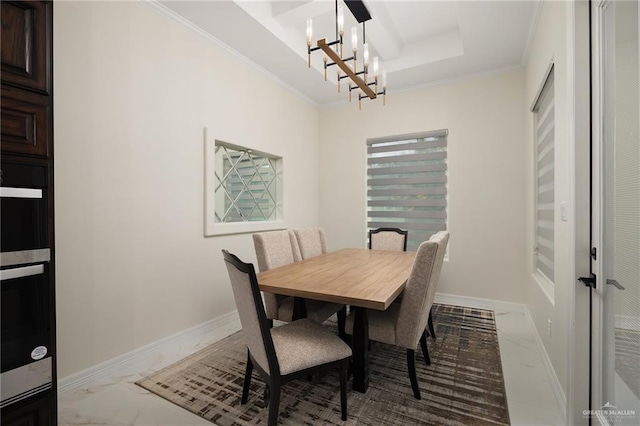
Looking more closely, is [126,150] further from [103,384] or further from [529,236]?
[529,236]

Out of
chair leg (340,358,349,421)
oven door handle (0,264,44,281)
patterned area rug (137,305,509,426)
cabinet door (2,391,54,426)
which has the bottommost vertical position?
patterned area rug (137,305,509,426)

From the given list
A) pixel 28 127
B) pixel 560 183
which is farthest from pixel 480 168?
pixel 28 127

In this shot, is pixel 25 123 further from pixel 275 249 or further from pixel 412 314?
pixel 412 314

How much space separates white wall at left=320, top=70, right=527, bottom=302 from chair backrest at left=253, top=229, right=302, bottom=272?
2.16m

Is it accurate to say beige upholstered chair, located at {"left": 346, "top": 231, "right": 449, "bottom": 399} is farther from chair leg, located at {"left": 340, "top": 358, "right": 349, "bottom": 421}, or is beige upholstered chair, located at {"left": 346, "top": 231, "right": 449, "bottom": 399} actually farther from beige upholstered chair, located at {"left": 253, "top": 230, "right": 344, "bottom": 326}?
beige upholstered chair, located at {"left": 253, "top": 230, "right": 344, "bottom": 326}

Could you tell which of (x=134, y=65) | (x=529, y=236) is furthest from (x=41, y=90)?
(x=529, y=236)

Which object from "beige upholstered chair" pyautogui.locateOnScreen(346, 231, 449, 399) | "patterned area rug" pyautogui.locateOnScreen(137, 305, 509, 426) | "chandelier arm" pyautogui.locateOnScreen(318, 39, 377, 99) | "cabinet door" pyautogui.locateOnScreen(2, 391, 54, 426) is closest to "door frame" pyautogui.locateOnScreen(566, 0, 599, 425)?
"patterned area rug" pyautogui.locateOnScreen(137, 305, 509, 426)

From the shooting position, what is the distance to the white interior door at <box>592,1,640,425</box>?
Answer: 1130 mm

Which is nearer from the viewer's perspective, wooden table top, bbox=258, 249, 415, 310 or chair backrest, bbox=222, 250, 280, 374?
chair backrest, bbox=222, 250, 280, 374

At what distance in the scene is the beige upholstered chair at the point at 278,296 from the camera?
2188mm

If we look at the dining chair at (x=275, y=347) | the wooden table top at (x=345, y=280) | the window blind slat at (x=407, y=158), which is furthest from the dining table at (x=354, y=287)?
the window blind slat at (x=407, y=158)

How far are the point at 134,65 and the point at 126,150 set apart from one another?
25.8 inches

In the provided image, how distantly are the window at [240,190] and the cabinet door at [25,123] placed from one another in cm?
153

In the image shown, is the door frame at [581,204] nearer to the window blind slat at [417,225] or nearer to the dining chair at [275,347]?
the dining chair at [275,347]
